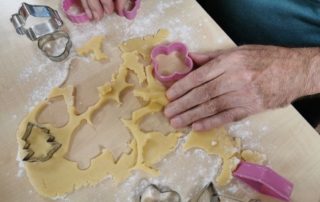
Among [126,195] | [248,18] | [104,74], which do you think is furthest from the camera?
[248,18]

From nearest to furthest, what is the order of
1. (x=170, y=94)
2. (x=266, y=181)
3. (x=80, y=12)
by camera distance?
(x=266, y=181)
(x=170, y=94)
(x=80, y=12)

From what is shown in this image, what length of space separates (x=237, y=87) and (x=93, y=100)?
298 millimetres

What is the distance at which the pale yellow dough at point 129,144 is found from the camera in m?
0.79

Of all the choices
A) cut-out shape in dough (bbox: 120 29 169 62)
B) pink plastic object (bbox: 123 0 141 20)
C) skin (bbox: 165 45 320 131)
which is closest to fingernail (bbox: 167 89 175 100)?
skin (bbox: 165 45 320 131)

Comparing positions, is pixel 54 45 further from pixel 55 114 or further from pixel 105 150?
pixel 105 150

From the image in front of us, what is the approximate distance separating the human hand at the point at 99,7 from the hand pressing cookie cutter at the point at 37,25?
7cm

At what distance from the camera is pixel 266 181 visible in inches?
29.4

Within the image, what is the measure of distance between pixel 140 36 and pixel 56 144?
0.31 m

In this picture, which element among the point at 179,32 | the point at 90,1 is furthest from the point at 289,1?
the point at 90,1

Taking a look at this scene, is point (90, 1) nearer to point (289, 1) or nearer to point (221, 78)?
point (221, 78)

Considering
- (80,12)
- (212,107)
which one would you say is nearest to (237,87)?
(212,107)

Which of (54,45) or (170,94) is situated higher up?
(54,45)

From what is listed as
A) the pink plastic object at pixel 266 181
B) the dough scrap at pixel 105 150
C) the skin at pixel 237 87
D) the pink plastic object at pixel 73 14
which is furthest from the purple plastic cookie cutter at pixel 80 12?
the pink plastic object at pixel 266 181

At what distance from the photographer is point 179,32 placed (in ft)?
3.09
